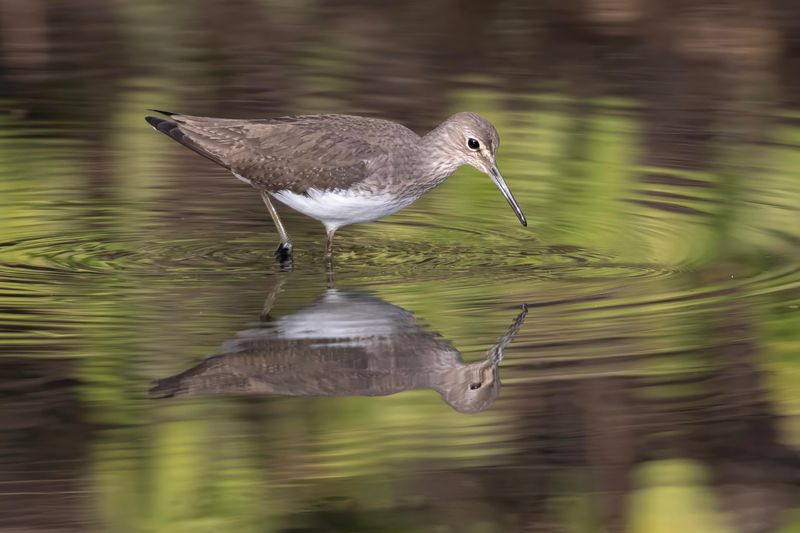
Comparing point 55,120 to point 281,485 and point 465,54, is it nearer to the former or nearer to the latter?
point 465,54

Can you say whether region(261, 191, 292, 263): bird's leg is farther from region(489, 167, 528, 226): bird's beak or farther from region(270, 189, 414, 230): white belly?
region(489, 167, 528, 226): bird's beak

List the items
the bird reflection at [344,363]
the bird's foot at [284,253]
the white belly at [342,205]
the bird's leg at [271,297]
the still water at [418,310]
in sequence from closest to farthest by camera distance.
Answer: the still water at [418,310]
the bird reflection at [344,363]
the bird's leg at [271,297]
the white belly at [342,205]
the bird's foot at [284,253]

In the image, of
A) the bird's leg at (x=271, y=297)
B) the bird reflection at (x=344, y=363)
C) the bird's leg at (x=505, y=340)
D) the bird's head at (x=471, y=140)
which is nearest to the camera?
the bird reflection at (x=344, y=363)

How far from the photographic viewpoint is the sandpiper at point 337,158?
9984 millimetres

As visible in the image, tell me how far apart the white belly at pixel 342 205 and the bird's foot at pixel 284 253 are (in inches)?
9.7

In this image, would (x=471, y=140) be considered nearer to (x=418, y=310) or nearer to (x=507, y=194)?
(x=507, y=194)

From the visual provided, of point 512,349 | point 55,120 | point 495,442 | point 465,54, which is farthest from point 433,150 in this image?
point 465,54

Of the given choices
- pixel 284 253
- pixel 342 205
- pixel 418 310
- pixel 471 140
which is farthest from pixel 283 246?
pixel 418 310

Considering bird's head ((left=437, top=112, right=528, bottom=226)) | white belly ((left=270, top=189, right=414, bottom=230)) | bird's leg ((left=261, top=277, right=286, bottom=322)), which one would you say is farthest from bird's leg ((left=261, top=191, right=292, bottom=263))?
bird's head ((left=437, top=112, right=528, bottom=226))

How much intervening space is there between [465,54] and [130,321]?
25.3 ft

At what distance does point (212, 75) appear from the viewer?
1484 cm

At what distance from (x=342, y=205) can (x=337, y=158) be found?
306 millimetres

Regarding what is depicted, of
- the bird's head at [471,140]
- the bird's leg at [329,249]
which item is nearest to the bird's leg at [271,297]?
the bird's leg at [329,249]

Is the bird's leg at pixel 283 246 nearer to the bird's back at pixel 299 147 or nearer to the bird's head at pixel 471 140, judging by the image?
the bird's back at pixel 299 147
